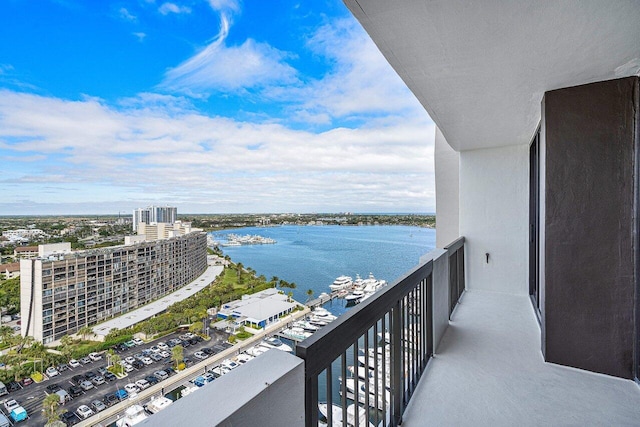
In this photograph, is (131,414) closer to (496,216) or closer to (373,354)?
(373,354)

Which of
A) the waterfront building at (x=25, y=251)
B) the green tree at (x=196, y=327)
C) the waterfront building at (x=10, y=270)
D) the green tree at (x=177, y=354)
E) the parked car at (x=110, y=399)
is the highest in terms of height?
the waterfront building at (x=25, y=251)

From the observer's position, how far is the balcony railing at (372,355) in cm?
114

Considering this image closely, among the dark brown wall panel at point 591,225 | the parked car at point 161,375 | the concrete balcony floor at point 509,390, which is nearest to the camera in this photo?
the parked car at point 161,375

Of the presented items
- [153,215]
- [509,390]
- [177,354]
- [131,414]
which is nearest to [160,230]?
[153,215]

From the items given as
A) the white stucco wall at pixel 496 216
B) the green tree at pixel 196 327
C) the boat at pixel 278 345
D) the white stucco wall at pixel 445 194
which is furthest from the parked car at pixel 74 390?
the white stucco wall at pixel 445 194

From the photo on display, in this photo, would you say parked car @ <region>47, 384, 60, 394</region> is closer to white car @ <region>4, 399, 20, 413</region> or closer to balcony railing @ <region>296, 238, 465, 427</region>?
white car @ <region>4, 399, 20, 413</region>

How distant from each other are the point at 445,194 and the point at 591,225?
15.1 ft

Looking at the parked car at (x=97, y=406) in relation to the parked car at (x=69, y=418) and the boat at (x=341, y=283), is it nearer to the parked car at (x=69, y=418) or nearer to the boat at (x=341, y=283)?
the parked car at (x=69, y=418)

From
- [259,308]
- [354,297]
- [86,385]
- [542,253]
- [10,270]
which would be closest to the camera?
[86,385]

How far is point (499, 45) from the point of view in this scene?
188 cm

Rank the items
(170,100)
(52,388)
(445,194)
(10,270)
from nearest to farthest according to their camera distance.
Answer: (52,388) < (10,270) < (170,100) < (445,194)

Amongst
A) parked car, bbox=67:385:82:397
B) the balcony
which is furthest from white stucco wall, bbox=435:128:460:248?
parked car, bbox=67:385:82:397

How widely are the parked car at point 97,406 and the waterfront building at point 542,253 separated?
1116mm

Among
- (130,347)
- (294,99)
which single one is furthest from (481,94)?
(294,99)
